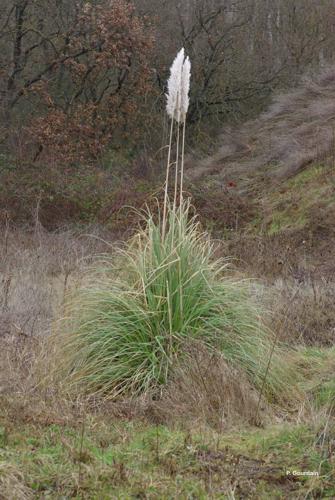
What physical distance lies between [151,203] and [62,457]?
14.6 metres

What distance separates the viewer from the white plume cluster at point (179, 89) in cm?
566

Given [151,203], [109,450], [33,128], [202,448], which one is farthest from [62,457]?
[33,128]

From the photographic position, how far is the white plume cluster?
18.6 ft

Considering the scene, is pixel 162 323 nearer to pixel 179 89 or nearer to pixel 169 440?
pixel 169 440

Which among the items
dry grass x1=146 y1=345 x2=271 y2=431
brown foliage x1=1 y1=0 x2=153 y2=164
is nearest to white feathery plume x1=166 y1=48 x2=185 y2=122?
dry grass x1=146 y1=345 x2=271 y2=431

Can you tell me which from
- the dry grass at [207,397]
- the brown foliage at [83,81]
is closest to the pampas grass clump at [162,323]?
the dry grass at [207,397]

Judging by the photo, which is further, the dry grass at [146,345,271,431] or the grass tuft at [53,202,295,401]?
the grass tuft at [53,202,295,401]

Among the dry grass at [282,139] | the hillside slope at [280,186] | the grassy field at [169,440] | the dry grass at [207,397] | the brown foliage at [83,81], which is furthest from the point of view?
the brown foliage at [83,81]

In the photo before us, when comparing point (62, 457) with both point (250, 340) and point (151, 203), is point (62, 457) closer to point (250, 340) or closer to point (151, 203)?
point (250, 340)

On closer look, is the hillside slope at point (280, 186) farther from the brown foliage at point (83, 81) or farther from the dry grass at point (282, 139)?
the brown foliage at point (83, 81)


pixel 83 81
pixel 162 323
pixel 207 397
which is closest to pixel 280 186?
pixel 83 81

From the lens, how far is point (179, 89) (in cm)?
567

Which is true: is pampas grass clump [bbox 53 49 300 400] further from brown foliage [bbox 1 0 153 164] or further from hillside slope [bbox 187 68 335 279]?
brown foliage [bbox 1 0 153 164]

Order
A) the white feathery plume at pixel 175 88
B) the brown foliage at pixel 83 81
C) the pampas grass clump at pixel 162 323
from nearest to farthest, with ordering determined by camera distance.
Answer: the pampas grass clump at pixel 162 323, the white feathery plume at pixel 175 88, the brown foliage at pixel 83 81
